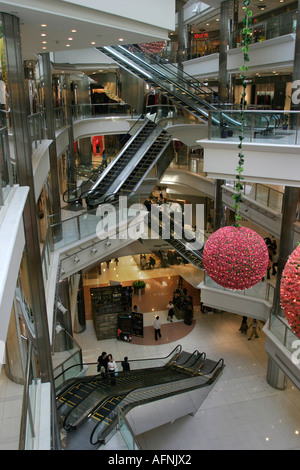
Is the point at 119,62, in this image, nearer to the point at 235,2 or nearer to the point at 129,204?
the point at 235,2

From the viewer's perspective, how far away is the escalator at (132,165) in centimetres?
1293

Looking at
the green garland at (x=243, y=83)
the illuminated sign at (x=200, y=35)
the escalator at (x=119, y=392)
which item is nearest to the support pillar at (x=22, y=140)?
the green garland at (x=243, y=83)

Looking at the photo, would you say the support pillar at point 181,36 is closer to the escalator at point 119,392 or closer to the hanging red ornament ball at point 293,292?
the escalator at point 119,392

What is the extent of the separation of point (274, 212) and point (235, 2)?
856cm

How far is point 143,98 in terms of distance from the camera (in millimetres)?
18297

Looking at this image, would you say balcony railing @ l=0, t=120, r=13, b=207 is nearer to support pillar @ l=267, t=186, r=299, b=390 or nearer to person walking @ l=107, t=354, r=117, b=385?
person walking @ l=107, t=354, r=117, b=385

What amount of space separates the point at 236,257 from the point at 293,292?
159 cm

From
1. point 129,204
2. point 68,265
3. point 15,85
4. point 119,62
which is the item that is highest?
point 119,62

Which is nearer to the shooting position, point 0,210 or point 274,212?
point 0,210

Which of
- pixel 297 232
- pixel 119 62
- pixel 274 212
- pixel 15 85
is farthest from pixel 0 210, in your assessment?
pixel 119 62

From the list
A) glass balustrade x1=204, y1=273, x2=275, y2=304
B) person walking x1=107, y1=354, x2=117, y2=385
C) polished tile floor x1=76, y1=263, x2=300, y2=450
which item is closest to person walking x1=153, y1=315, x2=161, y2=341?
polished tile floor x1=76, y1=263, x2=300, y2=450

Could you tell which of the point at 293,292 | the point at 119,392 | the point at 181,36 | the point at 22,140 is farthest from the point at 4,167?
the point at 181,36

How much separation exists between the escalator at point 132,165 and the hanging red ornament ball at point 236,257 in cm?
726

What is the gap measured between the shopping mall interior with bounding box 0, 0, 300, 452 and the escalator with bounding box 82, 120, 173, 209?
0.20 ft
